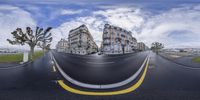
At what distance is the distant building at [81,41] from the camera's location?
6568 mm

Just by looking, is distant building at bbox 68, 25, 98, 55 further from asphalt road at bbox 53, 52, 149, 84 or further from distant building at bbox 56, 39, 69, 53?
asphalt road at bbox 53, 52, 149, 84

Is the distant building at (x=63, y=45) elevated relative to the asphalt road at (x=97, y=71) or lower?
elevated

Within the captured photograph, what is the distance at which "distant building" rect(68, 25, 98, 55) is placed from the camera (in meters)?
6.57

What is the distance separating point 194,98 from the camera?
12.8 feet

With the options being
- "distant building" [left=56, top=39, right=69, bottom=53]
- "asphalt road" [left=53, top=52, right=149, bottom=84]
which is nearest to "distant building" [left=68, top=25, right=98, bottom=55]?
"distant building" [left=56, top=39, right=69, bottom=53]

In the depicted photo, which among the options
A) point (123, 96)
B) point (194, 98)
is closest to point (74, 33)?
point (123, 96)

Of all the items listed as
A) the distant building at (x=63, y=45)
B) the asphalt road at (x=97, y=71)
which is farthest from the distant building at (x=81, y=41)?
the asphalt road at (x=97, y=71)

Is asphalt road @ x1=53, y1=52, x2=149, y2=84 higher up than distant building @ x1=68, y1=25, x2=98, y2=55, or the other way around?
distant building @ x1=68, y1=25, x2=98, y2=55

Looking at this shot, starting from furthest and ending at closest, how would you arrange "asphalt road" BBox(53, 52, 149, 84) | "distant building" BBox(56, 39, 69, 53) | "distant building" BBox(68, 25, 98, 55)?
1. "distant building" BBox(56, 39, 69, 53)
2. "distant building" BBox(68, 25, 98, 55)
3. "asphalt road" BBox(53, 52, 149, 84)

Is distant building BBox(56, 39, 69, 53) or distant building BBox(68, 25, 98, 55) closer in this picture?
distant building BBox(68, 25, 98, 55)

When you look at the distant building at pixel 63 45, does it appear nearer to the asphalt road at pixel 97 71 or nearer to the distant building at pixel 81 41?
the distant building at pixel 81 41

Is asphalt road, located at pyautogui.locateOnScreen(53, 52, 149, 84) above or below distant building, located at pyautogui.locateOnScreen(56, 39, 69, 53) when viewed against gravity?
below

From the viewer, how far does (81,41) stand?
267 inches

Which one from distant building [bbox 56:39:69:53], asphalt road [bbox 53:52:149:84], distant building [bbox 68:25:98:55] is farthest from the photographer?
distant building [bbox 56:39:69:53]
